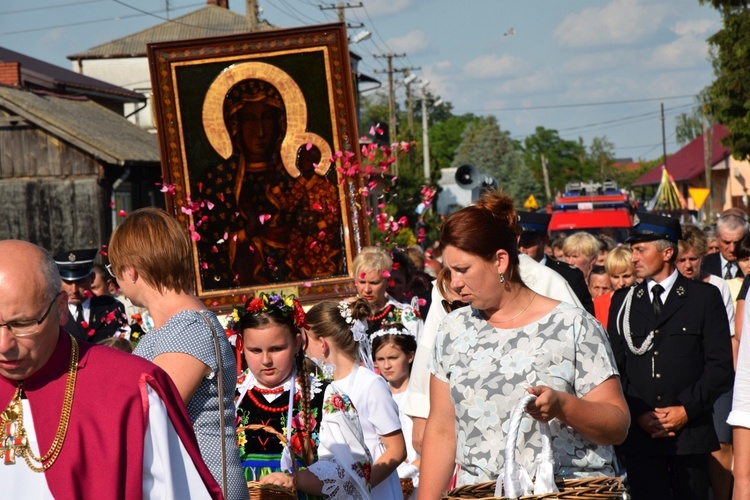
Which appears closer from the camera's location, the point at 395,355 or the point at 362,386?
the point at 362,386

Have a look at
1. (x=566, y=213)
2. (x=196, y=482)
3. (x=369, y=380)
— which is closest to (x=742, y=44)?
(x=566, y=213)

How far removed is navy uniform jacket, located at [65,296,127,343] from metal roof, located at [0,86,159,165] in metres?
20.6

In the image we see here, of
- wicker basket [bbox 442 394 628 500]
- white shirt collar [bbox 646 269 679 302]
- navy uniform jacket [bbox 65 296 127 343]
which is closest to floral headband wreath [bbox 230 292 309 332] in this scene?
wicker basket [bbox 442 394 628 500]

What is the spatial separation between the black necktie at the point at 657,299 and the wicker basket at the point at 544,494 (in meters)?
3.41

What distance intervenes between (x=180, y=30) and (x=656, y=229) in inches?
2274

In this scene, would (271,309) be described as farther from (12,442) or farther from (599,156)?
(599,156)

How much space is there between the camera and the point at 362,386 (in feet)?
20.6

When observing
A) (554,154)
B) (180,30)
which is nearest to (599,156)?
(554,154)

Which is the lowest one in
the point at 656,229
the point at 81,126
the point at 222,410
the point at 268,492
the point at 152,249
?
the point at 268,492

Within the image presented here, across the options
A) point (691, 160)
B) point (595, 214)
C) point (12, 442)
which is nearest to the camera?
point (12, 442)

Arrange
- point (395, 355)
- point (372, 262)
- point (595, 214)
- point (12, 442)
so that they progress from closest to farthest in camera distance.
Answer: point (12, 442) < point (395, 355) < point (372, 262) < point (595, 214)

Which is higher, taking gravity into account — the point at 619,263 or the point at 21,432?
the point at 21,432

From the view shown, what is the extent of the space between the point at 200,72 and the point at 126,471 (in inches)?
256

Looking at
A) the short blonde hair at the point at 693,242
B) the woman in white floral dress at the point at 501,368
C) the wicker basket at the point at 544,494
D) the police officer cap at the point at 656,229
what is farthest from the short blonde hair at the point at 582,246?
the wicker basket at the point at 544,494
